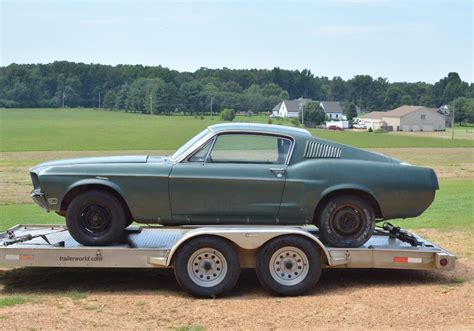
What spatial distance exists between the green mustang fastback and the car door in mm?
12

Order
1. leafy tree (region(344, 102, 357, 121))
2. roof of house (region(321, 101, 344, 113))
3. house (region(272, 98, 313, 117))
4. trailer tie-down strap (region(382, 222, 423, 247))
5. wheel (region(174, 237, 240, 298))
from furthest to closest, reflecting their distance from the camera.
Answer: leafy tree (region(344, 102, 357, 121)) < roof of house (region(321, 101, 344, 113)) < house (region(272, 98, 313, 117)) < trailer tie-down strap (region(382, 222, 423, 247)) < wheel (region(174, 237, 240, 298))

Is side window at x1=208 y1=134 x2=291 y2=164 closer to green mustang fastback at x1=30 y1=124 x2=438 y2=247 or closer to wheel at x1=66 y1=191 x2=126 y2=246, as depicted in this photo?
green mustang fastback at x1=30 y1=124 x2=438 y2=247

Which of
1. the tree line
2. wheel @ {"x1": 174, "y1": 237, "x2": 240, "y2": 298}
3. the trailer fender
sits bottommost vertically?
wheel @ {"x1": 174, "y1": 237, "x2": 240, "y2": 298}

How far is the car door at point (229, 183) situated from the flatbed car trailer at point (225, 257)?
0.20 metres

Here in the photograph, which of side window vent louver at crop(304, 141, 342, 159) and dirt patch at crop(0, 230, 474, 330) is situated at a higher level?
side window vent louver at crop(304, 141, 342, 159)

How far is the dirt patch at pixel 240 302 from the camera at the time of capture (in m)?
6.38

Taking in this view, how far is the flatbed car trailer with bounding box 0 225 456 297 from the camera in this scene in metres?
7.33

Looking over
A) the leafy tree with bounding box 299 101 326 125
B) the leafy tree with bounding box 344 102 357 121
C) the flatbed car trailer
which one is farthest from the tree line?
the flatbed car trailer

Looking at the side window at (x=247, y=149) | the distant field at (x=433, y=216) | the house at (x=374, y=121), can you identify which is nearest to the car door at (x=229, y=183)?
the side window at (x=247, y=149)

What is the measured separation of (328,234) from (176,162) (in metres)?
2.05

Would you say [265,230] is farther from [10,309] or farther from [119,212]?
[10,309]

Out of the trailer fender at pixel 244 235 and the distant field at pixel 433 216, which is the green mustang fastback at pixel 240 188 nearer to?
the trailer fender at pixel 244 235

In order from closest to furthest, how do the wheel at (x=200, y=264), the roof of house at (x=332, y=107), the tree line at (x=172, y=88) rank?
the wheel at (x=200, y=264) < the tree line at (x=172, y=88) < the roof of house at (x=332, y=107)

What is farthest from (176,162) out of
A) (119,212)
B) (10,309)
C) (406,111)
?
(406,111)
